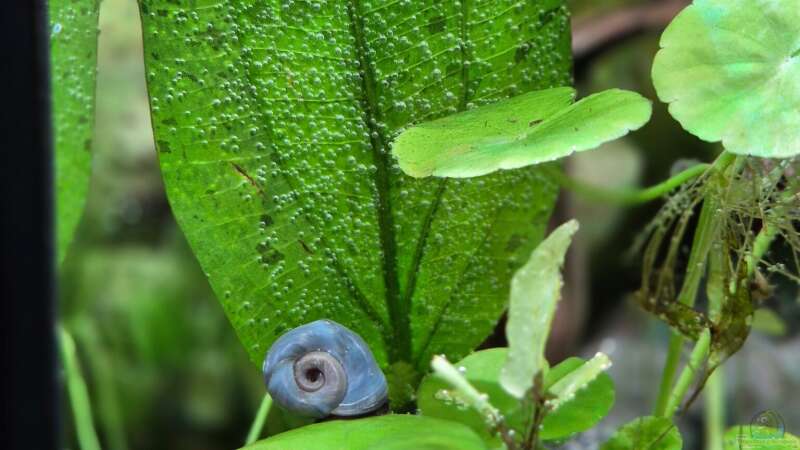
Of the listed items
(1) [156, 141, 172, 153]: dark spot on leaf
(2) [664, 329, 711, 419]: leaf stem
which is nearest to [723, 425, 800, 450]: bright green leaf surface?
(2) [664, 329, 711, 419]: leaf stem

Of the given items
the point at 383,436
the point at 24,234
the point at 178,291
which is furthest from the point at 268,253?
the point at 178,291

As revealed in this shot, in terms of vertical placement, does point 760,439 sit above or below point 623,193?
below

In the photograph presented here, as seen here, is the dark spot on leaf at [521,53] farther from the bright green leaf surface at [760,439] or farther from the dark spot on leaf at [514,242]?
the bright green leaf surface at [760,439]

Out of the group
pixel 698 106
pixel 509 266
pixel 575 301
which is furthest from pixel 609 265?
pixel 698 106

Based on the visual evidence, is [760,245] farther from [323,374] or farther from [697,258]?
[323,374]

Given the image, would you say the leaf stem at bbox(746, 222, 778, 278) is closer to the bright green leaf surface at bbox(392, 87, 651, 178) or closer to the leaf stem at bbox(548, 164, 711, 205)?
the leaf stem at bbox(548, 164, 711, 205)

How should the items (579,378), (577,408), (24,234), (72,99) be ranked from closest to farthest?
(24,234), (579,378), (577,408), (72,99)

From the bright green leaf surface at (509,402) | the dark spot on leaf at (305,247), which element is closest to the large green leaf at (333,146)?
the dark spot on leaf at (305,247)
